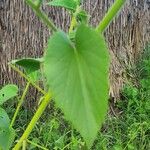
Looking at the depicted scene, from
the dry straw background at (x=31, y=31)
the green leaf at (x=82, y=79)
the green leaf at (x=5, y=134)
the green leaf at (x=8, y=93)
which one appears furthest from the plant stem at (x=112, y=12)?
the dry straw background at (x=31, y=31)

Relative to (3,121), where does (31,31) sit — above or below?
below

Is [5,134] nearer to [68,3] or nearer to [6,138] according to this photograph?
[6,138]

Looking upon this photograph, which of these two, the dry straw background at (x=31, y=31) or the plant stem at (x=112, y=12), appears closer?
the plant stem at (x=112, y=12)

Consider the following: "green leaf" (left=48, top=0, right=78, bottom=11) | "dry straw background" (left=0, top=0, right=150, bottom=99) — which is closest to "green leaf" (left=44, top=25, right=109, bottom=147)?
"green leaf" (left=48, top=0, right=78, bottom=11)

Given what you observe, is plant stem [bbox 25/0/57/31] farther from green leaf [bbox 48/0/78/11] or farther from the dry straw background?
the dry straw background

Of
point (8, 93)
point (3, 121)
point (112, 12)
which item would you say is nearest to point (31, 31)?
point (8, 93)

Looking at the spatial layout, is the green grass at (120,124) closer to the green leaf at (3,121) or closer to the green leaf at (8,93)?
the green leaf at (8,93)
